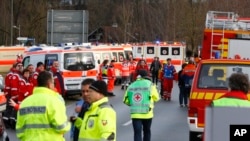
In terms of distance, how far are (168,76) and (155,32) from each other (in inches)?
2395

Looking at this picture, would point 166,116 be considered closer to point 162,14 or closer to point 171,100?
Answer: point 171,100

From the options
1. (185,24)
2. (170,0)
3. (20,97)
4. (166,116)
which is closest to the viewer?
(20,97)

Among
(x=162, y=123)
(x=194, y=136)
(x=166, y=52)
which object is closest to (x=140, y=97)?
(x=194, y=136)

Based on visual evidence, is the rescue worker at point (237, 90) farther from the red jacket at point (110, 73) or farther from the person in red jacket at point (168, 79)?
the red jacket at point (110, 73)

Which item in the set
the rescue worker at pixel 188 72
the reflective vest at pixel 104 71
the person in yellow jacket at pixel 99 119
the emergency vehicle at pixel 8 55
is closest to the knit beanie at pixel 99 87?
the person in yellow jacket at pixel 99 119

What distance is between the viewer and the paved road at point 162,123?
15516 mm

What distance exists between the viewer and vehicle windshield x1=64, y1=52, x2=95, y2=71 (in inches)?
1021

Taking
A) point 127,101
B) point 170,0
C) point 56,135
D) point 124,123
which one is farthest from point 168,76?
point 170,0

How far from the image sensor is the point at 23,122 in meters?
7.29

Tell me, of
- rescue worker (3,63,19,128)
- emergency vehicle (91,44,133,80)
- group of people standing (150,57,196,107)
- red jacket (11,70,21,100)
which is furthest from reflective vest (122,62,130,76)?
red jacket (11,70,21,100)

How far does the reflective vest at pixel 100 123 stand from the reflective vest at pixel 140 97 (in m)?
5.34

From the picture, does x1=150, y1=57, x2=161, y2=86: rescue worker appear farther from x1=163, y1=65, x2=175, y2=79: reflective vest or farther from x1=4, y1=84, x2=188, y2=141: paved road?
x1=4, y1=84, x2=188, y2=141: paved road

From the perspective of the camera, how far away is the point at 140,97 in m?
12.2

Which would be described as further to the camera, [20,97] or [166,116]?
[166,116]
